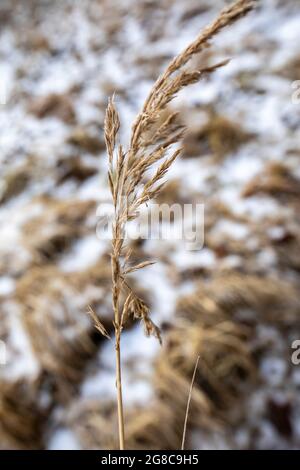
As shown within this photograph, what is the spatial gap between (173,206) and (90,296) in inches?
33.6

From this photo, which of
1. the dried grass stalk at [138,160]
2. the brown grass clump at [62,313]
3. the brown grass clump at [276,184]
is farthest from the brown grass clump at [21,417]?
the brown grass clump at [276,184]

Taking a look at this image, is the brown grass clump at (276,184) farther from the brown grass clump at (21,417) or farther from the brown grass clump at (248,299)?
the brown grass clump at (21,417)

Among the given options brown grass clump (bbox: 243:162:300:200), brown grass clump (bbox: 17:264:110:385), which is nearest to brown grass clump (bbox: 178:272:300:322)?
brown grass clump (bbox: 17:264:110:385)

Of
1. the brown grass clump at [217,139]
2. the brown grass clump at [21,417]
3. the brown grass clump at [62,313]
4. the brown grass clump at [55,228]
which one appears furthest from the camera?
the brown grass clump at [217,139]

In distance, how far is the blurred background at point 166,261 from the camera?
1.69 m

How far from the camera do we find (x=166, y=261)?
7.62 feet

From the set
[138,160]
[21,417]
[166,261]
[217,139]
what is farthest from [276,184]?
[138,160]

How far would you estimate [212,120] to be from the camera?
10.3ft

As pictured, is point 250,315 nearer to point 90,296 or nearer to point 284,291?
point 284,291

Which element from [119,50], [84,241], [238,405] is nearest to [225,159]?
[84,241]

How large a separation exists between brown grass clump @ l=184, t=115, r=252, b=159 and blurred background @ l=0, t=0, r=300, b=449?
11 millimetres

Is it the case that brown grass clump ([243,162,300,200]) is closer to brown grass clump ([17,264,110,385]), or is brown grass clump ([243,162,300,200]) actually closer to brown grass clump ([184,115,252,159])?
brown grass clump ([184,115,252,159])

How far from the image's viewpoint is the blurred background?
1688mm

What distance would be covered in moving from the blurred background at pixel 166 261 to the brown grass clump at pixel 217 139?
0.04 feet
